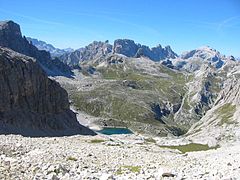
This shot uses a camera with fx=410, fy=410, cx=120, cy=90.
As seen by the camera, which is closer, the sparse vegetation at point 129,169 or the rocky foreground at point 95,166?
the rocky foreground at point 95,166

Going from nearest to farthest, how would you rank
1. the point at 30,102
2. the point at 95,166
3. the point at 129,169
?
the point at 129,169
the point at 95,166
the point at 30,102

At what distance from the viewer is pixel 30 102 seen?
12181 centimetres

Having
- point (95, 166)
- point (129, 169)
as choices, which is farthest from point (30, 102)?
point (129, 169)

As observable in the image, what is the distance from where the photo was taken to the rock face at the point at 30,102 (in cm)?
10575

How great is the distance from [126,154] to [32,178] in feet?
68.4

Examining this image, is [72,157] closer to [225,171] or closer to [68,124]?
[225,171]

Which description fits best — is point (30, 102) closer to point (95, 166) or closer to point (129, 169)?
point (95, 166)

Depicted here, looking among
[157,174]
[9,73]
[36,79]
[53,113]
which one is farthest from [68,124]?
[157,174]

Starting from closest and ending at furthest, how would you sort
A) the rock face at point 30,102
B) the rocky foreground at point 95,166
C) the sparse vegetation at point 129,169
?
the rocky foreground at point 95,166, the sparse vegetation at point 129,169, the rock face at point 30,102

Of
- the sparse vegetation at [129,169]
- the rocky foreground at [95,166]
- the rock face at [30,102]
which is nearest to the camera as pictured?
the rocky foreground at [95,166]

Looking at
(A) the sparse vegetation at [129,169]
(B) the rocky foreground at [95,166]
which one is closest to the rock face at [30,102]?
(B) the rocky foreground at [95,166]

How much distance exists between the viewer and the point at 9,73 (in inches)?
4550

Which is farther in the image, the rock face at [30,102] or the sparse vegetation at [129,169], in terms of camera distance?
the rock face at [30,102]

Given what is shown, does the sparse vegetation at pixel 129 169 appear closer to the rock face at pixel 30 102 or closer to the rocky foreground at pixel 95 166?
the rocky foreground at pixel 95 166
